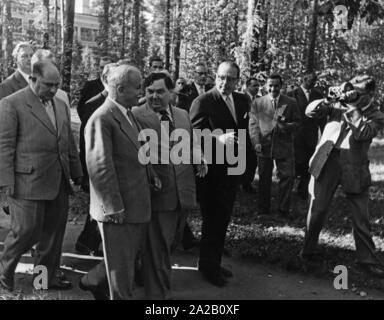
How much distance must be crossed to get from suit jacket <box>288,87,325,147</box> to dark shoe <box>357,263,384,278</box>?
3.62 meters

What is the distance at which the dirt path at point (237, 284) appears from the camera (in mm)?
5082

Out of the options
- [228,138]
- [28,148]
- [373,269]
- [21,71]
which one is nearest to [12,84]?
[21,71]

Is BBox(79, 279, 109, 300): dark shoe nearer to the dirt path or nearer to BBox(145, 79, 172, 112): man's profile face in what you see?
the dirt path

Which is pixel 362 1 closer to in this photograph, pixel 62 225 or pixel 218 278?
pixel 218 278

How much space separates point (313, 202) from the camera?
229 inches

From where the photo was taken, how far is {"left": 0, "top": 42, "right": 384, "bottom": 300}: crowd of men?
3945 millimetres

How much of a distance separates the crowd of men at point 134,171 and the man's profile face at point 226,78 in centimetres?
1

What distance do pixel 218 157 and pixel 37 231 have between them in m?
1.97

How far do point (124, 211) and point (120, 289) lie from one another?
649mm

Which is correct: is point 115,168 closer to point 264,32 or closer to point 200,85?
point 200,85

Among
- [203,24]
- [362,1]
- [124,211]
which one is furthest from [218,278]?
[203,24]

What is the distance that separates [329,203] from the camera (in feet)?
18.9

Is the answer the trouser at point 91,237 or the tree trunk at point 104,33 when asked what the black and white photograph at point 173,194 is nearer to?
the trouser at point 91,237

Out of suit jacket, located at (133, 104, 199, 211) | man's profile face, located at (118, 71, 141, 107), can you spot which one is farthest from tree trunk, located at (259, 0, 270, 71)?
man's profile face, located at (118, 71, 141, 107)
